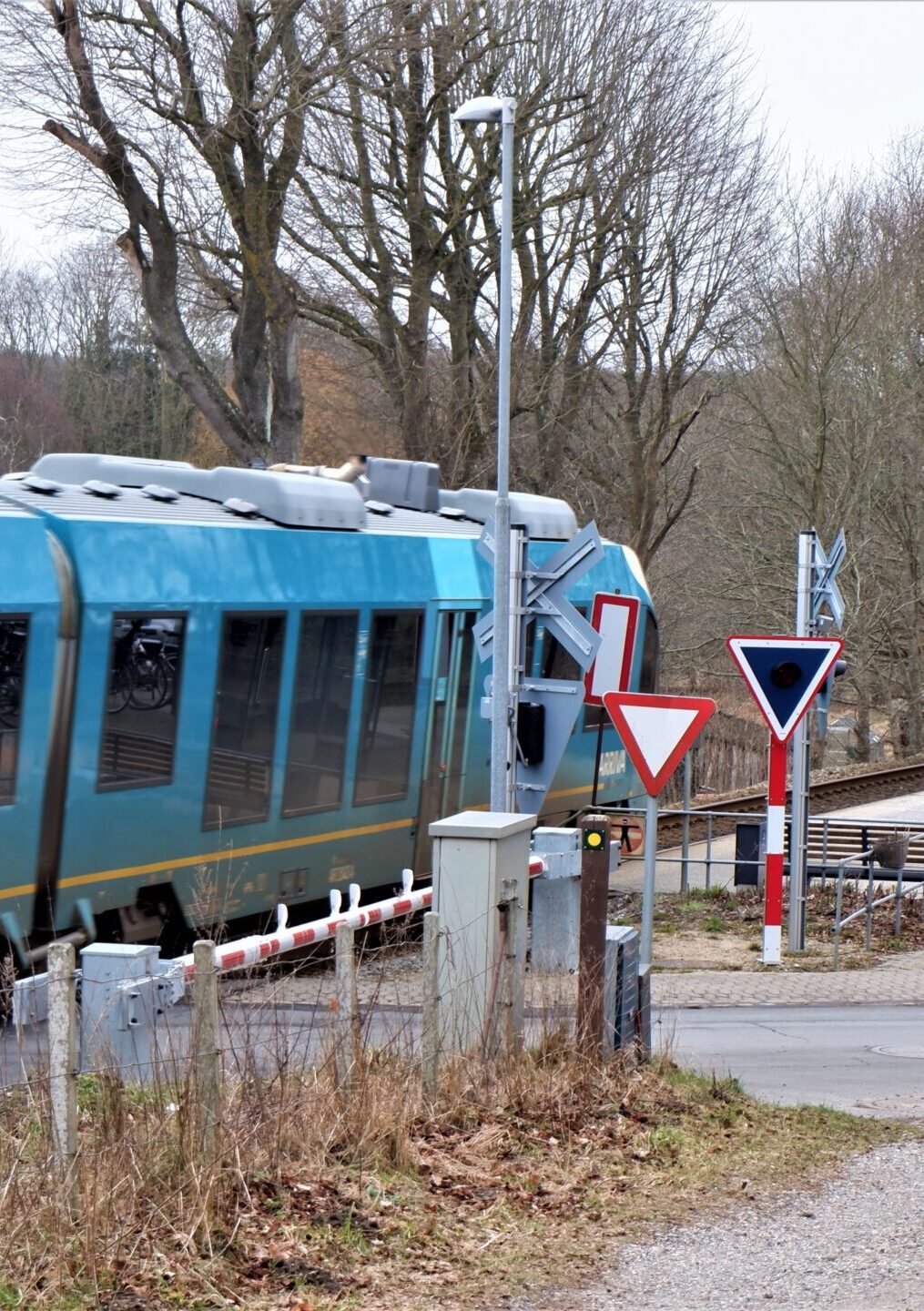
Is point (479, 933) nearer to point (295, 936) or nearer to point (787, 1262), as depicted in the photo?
point (295, 936)

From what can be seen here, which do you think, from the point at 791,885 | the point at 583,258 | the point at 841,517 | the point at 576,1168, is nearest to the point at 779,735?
the point at 791,885

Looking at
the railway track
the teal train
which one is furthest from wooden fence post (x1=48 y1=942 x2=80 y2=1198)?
the railway track

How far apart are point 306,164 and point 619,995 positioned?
67.2 ft

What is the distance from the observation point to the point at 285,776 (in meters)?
12.2

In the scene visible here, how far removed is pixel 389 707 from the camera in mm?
13398

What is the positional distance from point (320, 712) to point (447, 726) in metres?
2.00

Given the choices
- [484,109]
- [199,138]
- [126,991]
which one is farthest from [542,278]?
[126,991]

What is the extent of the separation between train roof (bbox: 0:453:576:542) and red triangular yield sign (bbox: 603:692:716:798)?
12.4 feet

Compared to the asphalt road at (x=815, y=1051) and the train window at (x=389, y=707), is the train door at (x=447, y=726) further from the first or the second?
the asphalt road at (x=815, y=1051)

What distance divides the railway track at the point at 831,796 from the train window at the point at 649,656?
125 inches

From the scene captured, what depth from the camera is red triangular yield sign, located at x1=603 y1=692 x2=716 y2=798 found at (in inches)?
336

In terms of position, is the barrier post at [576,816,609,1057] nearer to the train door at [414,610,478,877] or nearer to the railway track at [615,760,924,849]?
the train door at [414,610,478,877]

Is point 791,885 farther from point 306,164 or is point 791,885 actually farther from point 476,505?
point 306,164

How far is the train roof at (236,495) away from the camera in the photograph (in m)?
11.0
